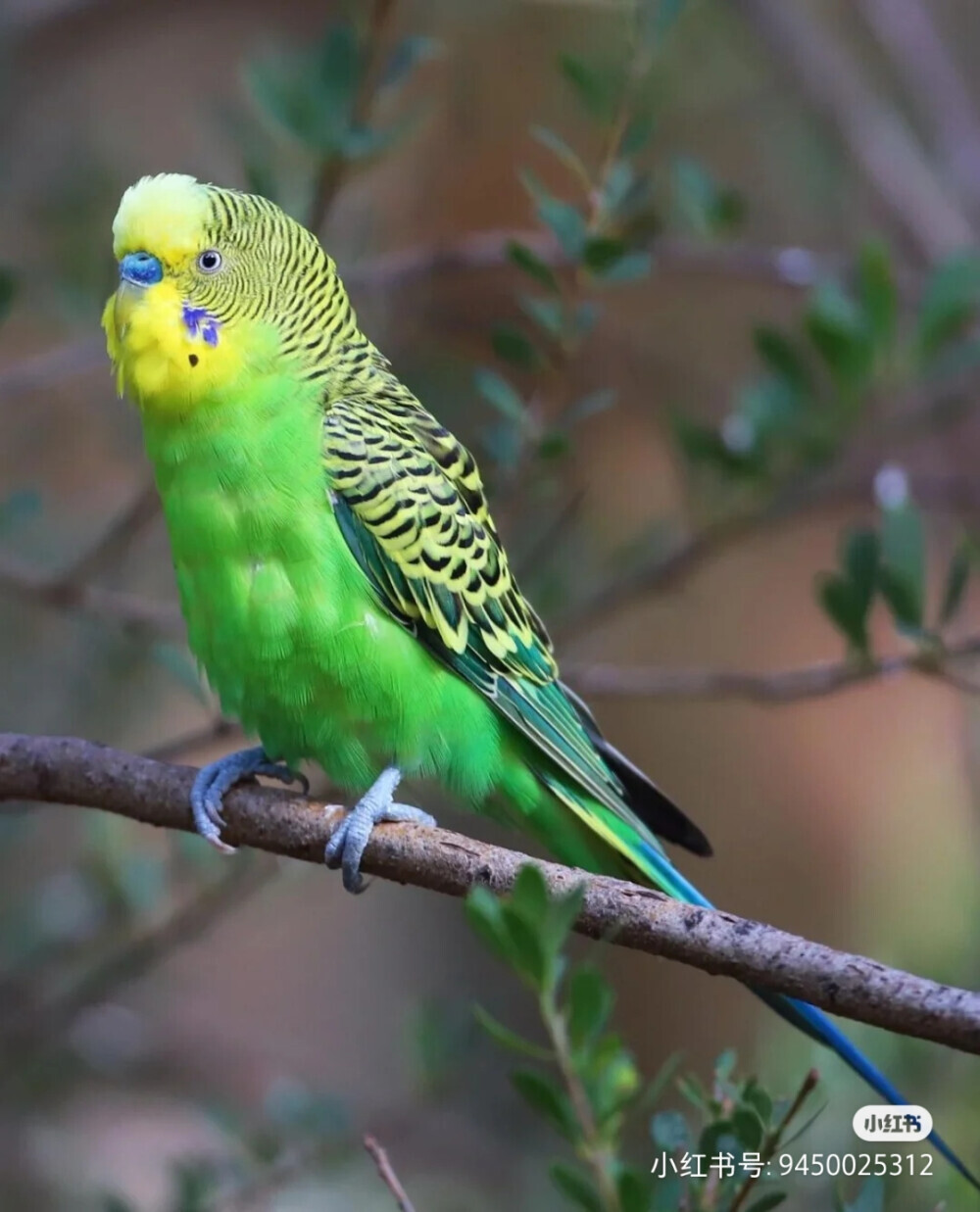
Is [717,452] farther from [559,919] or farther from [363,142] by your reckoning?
[559,919]

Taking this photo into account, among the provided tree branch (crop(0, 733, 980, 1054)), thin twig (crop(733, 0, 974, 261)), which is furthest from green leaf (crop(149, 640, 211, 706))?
thin twig (crop(733, 0, 974, 261))

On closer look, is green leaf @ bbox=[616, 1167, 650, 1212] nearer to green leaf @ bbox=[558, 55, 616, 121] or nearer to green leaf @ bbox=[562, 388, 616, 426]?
green leaf @ bbox=[562, 388, 616, 426]

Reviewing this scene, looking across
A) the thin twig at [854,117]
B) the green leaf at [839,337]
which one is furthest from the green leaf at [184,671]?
the thin twig at [854,117]

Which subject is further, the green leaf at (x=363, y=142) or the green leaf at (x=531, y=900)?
the green leaf at (x=363, y=142)

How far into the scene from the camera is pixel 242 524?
2.09m

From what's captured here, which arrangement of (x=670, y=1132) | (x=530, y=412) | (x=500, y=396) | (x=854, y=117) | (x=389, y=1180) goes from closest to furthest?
(x=389, y=1180) < (x=670, y=1132) < (x=500, y=396) < (x=530, y=412) < (x=854, y=117)

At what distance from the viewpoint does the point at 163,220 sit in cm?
203

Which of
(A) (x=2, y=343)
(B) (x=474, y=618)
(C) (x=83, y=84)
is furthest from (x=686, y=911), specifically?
(C) (x=83, y=84)

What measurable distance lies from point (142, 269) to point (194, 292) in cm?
8

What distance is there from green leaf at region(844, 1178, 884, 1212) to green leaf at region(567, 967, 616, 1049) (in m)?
0.34

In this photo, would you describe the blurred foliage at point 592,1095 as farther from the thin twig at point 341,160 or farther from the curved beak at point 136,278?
the thin twig at point 341,160

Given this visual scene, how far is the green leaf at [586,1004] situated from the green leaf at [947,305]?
1706mm

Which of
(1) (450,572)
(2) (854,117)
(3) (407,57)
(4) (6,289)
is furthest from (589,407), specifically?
(2) (854,117)

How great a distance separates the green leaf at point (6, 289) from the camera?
2.43 m
